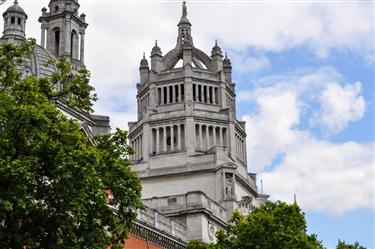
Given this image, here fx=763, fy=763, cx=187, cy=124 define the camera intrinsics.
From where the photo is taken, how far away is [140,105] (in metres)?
99.8

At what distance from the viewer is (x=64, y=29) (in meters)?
72.1

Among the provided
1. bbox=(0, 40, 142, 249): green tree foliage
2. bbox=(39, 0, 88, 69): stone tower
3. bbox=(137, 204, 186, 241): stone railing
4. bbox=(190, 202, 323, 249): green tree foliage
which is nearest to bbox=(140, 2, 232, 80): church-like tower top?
bbox=(39, 0, 88, 69): stone tower

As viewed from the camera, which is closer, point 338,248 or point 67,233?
point 67,233

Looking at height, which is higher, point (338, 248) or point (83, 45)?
point (83, 45)

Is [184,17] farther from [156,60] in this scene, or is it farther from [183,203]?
[183,203]

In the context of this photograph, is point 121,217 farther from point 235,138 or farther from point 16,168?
point 235,138

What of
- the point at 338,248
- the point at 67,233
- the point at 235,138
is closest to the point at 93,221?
the point at 67,233

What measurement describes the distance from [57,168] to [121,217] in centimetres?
520

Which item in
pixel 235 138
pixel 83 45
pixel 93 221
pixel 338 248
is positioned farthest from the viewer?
pixel 235 138

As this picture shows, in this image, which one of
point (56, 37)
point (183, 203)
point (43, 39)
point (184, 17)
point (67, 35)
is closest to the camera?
point (183, 203)

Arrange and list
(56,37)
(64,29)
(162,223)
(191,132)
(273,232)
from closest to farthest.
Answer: (273,232) < (162,223) < (64,29) < (56,37) < (191,132)

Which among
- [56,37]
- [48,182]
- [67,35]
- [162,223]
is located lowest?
[48,182]

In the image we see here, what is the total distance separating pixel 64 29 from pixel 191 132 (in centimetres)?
2456

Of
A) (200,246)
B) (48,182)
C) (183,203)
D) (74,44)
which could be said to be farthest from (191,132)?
(48,182)
